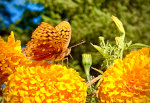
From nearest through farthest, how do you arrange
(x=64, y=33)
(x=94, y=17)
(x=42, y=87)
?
(x=42, y=87)
(x=64, y=33)
(x=94, y=17)

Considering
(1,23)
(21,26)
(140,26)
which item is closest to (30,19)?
(21,26)

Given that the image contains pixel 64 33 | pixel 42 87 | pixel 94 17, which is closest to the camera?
pixel 42 87

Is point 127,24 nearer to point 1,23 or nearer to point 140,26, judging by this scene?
point 140,26

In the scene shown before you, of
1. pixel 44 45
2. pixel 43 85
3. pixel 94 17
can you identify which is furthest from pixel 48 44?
pixel 94 17

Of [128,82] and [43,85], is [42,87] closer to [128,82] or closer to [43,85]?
[43,85]

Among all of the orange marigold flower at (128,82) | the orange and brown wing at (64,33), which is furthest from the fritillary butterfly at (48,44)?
the orange marigold flower at (128,82)
